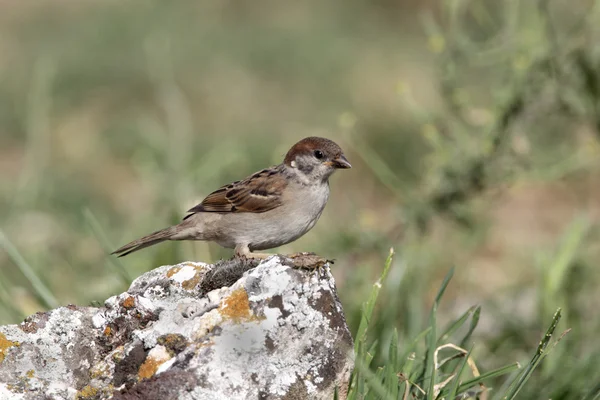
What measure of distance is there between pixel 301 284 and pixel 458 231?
10.2 feet

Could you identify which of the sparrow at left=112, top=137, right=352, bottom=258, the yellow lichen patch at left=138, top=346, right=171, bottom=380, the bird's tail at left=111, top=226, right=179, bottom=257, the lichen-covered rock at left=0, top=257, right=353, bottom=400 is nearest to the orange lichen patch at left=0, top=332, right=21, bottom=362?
the lichen-covered rock at left=0, top=257, right=353, bottom=400

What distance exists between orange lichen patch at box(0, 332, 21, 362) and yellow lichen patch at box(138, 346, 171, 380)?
14.6 inches

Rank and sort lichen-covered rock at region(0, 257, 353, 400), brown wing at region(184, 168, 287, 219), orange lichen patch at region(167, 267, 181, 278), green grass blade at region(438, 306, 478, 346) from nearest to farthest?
lichen-covered rock at region(0, 257, 353, 400) < orange lichen patch at region(167, 267, 181, 278) < green grass blade at region(438, 306, 478, 346) < brown wing at region(184, 168, 287, 219)

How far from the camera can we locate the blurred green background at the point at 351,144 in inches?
183

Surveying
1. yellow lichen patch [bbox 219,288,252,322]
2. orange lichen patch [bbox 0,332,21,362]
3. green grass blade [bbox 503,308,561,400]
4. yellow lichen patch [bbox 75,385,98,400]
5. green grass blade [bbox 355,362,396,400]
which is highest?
orange lichen patch [bbox 0,332,21,362]

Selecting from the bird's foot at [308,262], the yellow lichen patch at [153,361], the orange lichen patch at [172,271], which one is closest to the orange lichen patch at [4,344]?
the yellow lichen patch at [153,361]

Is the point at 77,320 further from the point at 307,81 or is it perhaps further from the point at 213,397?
the point at 307,81

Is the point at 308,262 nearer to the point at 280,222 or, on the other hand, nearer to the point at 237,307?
the point at 237,307

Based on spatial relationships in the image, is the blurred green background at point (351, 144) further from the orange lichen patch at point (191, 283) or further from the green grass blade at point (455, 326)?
the orange lichen patch at point (191, 283)

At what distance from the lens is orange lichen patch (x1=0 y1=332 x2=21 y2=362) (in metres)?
2.48

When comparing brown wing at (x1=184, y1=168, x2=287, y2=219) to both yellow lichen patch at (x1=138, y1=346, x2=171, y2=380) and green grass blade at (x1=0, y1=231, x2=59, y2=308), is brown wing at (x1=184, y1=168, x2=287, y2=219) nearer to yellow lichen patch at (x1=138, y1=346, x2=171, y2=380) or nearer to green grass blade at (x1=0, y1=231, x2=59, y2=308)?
green grass blade at (x1=0, y1=231, x2=59, y2=308)

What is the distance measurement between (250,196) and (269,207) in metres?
0.16

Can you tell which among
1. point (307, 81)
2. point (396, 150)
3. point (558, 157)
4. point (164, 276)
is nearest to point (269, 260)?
point (164, 276)

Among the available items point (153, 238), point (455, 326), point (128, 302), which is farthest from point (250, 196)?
point (128, 302)
